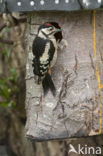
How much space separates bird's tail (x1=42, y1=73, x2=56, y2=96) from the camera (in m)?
2.33

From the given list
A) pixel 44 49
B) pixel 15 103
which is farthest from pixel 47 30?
pixel 15 103

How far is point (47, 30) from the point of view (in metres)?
2.24

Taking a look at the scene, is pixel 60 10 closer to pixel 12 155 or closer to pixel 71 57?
pixel 71 57

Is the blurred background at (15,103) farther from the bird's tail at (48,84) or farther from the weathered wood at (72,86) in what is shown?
the bird's tail at (48,84)

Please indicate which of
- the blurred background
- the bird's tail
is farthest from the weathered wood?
the blurred background

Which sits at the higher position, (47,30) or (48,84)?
(47,30)

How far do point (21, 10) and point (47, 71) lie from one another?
371 mm

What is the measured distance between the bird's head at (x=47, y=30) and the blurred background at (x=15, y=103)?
1.96 ft

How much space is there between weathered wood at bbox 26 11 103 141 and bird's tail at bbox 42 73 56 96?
26mm

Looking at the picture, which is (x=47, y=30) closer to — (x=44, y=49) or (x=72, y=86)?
(x=44, y=49)

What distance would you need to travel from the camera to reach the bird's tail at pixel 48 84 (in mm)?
2332

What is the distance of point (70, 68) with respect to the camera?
2359 millimetres

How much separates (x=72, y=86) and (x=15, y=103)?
1156 mm

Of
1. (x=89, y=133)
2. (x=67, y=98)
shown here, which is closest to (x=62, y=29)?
(x=67, y=98)
